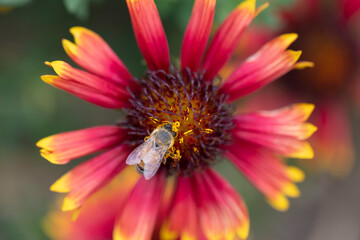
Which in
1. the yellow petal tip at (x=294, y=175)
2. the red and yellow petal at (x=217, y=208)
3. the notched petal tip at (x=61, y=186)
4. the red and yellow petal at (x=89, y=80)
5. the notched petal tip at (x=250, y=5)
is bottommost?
the yellow petal tip at (x=294, y=175)

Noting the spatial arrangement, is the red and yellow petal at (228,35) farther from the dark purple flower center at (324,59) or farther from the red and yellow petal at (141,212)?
the dark purple flower center at (324,59)

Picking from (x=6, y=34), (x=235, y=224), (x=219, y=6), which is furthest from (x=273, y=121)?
(x=6, y=34)

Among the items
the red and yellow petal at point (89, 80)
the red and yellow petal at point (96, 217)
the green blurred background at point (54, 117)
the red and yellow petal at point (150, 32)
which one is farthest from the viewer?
the green blurred background at point (54, 117)

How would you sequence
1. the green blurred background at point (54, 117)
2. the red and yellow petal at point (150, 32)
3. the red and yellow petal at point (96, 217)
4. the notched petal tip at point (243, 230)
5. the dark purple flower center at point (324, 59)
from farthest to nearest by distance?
the dark purple flower center at point (324, 59) → the green blurred background at point (54, 117) → the red and yellow petal at point (96, 217) → the notched petal tip at point (243, 230) → the red and yellow petal at point (150, 32)

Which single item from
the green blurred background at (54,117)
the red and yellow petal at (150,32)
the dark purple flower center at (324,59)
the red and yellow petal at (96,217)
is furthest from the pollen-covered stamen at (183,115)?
the dark purple flower center at (324,59)

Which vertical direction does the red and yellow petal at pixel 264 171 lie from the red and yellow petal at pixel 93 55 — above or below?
below

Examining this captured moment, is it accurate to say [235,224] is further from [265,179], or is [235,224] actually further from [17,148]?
[17,148]

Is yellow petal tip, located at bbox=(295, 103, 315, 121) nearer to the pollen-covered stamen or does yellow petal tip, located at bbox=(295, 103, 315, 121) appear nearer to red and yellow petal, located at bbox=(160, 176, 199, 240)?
the pollen-covered stamen
